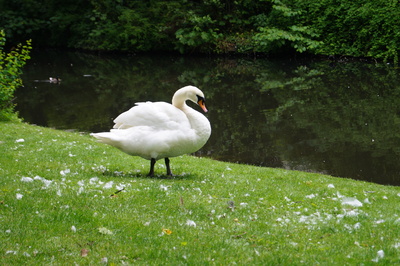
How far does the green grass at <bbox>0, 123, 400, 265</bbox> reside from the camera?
236 inches

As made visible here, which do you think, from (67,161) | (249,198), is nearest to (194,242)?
(249,198)

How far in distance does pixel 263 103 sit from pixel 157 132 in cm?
1737

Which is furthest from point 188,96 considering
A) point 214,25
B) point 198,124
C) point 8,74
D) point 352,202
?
point 214,25

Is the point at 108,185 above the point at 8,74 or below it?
below

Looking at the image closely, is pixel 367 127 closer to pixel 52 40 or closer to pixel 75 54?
pixel 75 54

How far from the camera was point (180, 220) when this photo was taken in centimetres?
742

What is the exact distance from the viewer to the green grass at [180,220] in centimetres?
599

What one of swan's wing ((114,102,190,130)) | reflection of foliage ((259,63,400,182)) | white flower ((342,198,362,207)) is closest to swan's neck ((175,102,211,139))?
swan's wing ((114,102,190,130))

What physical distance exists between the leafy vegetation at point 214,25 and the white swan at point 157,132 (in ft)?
98.6

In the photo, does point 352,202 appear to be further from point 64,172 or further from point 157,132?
point 64,172

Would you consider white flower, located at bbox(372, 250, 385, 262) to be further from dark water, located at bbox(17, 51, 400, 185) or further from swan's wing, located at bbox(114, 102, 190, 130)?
dark water, located at bbox(17, 51, 400, 185)

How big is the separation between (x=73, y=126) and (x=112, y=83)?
11.7 metres

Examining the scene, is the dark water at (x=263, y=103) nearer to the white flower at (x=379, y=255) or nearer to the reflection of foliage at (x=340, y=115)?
the reflection of foliage at (x=340, y=115)

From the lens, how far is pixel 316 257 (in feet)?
20.1
